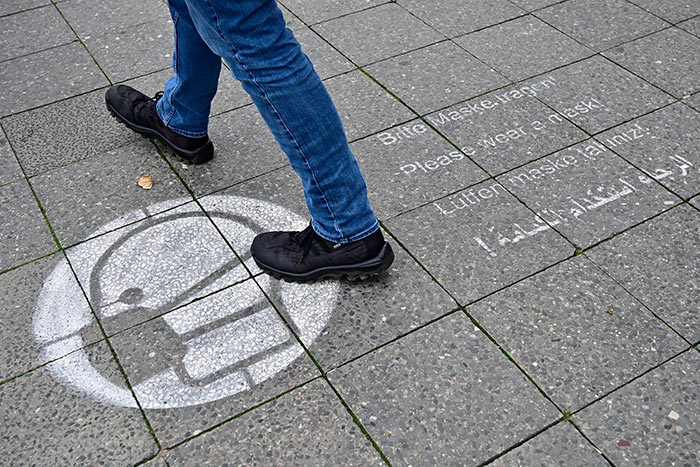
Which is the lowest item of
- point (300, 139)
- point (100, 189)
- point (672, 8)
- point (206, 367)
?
point (100, 189)

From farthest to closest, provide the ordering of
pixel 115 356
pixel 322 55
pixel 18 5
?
pixel 18 5, pixel 322 55, pixel 115 356

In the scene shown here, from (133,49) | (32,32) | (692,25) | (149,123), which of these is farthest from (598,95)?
(32,32)

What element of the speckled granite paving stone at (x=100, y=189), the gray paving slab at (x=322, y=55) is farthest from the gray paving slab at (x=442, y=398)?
the gray paving slab at (x=322, y=55)

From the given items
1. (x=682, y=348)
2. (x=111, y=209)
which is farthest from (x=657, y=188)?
(x=111, y=209)

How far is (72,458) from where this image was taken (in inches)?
86.4

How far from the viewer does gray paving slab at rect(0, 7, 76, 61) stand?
175 inches

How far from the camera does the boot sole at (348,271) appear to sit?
8.77 feet

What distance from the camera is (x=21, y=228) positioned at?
10.1 feet

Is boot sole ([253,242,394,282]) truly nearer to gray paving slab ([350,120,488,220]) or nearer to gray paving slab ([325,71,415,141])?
gray paving slab ([350,120,488,220])

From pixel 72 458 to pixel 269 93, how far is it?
1.35 metres

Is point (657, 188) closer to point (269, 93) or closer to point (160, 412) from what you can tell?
point (269, 93)

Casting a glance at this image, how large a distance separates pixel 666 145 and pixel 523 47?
1.21m

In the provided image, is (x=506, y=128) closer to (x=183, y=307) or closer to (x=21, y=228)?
(x=183, y=307)

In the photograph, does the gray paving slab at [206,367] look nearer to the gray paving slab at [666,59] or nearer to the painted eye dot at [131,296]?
the painted eye dot at [131,296]
